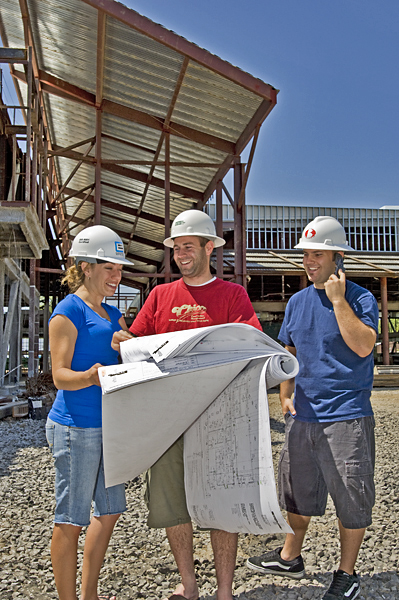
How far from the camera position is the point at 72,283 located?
9.03 feet

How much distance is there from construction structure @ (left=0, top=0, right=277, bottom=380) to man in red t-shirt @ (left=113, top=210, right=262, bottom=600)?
20.2ft

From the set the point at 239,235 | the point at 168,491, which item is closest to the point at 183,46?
the point at 239,235

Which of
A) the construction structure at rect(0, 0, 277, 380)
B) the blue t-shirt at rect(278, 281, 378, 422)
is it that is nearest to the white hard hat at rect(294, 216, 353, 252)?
the blue t-shirt at rect(278, 281, 378, 422)

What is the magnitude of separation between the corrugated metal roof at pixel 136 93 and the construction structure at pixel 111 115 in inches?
1.0

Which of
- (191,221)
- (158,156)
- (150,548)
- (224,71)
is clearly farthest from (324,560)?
(158,156)

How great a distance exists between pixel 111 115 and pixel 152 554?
11.2 metres

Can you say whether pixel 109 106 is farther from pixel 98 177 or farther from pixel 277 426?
pixel 277 426

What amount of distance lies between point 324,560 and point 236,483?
1477 millimetres

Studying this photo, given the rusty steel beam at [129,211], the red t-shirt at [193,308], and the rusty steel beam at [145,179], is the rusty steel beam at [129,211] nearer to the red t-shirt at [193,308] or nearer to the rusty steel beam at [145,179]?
the rusty steel beam at [145,179]

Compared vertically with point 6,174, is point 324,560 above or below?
below

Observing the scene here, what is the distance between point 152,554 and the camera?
11.4 ft

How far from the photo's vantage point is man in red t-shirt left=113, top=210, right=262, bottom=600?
2643mm

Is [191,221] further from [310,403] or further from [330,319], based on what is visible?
[310,403]

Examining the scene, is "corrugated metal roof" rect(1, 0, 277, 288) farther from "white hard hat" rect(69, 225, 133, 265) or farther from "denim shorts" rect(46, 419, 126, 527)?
"denim shorts" rect(46, 419, 126, 527)
